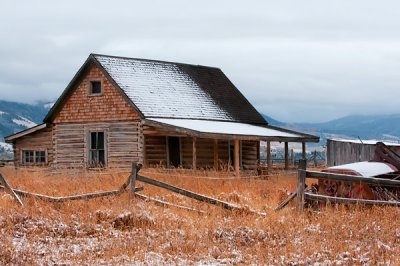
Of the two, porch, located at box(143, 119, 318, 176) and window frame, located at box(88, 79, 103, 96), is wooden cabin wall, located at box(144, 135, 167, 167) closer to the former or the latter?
porch, located at box(143, 119, 318, 176)

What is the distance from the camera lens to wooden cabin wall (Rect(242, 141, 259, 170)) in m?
34.1

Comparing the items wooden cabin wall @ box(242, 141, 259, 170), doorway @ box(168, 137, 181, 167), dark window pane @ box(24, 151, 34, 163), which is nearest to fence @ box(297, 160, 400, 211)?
doorway @ box(168, 137, 181, 167)

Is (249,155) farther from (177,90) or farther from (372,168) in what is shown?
(372,168)

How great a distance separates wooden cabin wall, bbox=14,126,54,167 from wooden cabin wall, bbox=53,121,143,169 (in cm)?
114

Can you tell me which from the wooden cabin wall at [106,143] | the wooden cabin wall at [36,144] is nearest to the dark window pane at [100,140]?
the wooden cabin wall at [106,143]

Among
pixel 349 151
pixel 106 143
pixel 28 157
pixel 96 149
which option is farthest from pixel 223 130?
pixel 28 157

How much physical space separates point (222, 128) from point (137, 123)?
12.1ft

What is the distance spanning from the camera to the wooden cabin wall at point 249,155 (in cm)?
3409

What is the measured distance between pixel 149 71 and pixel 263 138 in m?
7.20

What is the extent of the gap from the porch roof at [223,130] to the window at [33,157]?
7.88 m

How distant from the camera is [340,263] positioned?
1008 cm

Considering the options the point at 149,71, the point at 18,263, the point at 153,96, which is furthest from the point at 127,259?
the point at 149,71

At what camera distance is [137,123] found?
100.0ft

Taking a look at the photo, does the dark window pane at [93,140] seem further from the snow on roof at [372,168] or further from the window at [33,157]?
the snow on roof at [372,168]
